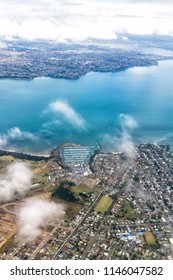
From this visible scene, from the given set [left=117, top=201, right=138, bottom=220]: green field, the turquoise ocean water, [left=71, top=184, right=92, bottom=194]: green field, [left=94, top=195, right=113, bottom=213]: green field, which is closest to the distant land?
the turquoise ocean water

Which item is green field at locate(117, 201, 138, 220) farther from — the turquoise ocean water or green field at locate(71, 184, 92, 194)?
the turquoise ocean water

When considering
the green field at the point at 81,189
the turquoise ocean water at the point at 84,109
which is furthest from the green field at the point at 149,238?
the turquoise ocean water at the point at 84,109

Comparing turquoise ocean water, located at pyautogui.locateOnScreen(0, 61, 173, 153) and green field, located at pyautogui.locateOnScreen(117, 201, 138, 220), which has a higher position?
turquoise ocean water, located at pyautogui.locateOnScreen(0, 61, 173, 153)

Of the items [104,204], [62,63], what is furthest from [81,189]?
[62,63]

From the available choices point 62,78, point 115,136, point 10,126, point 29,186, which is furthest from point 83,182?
point 62,78

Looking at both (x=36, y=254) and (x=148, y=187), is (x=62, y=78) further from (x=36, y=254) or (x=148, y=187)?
(x=36, y=254)

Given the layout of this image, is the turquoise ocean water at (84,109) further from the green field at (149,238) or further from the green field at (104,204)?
the green field at (149,238)
